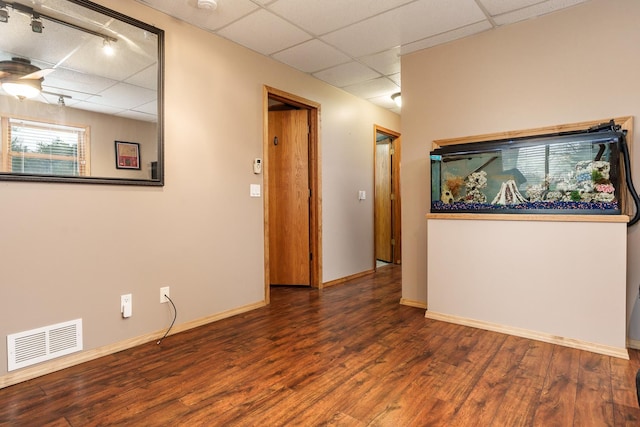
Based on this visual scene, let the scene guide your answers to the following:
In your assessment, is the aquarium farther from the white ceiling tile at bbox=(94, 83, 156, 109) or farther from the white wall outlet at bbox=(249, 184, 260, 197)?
the white ceiling tile at bbox=(94, 83, 156, 109)

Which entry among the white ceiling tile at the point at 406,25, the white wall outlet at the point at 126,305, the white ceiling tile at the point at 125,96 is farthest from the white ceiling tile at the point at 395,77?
the white wall outlet at the point at 126,305

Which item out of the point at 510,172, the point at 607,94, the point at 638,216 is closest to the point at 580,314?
the point at 638,216

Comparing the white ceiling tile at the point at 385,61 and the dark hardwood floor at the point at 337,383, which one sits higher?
the white ceiling tile at the point at 385,61

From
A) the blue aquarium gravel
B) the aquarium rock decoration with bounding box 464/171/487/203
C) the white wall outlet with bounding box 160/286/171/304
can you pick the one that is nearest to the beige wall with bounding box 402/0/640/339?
the blue aquarium gravel

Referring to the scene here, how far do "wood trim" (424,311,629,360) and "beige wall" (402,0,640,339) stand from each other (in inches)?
10.3

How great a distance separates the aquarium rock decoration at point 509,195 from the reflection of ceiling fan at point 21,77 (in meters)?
3.16

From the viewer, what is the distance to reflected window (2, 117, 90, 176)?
192cm

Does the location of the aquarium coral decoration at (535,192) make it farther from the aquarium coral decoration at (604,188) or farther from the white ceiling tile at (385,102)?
the white ceiling tile at (385,102)

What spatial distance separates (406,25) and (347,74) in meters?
1.13

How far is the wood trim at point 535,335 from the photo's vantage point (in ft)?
7.33

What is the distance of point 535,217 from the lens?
2.49 meters

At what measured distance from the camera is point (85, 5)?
2178mm

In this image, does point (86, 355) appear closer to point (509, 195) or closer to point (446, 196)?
point (446, 196)

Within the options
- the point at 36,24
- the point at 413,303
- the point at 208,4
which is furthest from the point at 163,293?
the point at 413,303
